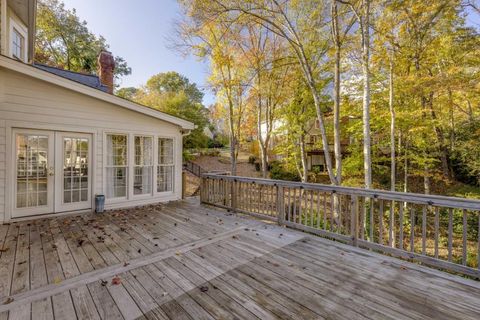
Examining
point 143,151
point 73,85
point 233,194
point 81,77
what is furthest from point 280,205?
point 81,77

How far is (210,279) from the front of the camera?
250 centimetres

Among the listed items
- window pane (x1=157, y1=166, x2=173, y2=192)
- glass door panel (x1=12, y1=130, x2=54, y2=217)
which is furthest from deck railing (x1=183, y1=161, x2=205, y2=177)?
glass door panel (x1=12, y1=130, x2=54, y2=217)

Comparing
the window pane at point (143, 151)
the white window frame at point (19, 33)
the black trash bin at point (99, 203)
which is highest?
the white window frame at point (19, 33)

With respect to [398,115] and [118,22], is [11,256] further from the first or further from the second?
[398,115]

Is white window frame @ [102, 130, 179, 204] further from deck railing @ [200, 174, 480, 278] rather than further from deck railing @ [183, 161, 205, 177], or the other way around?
deck railing @ [183, 161, 205, 177]

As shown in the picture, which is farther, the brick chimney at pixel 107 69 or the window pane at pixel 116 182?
the brick chimney at pixel 107 69

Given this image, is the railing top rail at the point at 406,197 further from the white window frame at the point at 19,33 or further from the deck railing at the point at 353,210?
the white window frame at the point at 19,33

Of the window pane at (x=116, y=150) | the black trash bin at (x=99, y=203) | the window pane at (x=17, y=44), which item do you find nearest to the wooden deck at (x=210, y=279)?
the black trash bin at (x=99, y=203)

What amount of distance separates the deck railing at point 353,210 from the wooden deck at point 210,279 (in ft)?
0.74

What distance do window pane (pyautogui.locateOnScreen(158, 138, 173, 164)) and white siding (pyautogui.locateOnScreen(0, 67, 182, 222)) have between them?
466 mm

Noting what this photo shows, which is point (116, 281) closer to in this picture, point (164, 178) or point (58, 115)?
point (58, 115)

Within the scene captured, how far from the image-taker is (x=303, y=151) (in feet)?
34.5

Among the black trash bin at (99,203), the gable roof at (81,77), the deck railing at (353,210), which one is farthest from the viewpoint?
the gable roof at (81,77)

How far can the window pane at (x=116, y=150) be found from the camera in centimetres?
578
